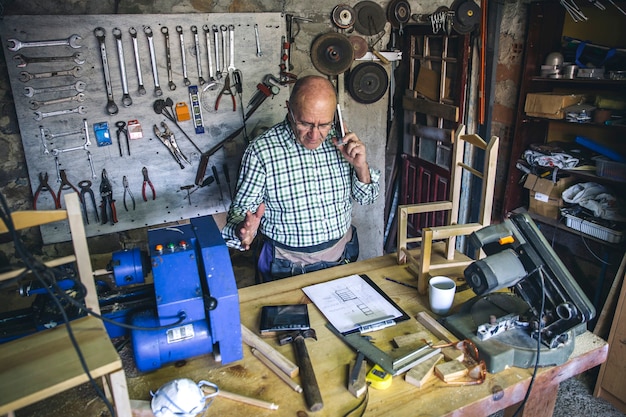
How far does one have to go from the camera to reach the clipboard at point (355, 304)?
158cm

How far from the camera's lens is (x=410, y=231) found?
4.28 meters

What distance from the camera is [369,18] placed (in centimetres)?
325

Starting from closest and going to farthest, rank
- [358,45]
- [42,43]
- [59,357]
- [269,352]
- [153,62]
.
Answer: [59,357]
[269,352]
[42,43]
[153,62]
[358,45]

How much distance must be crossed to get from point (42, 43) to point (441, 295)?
2481mm

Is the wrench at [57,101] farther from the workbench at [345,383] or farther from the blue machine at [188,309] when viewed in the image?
the workbench at [345,383]

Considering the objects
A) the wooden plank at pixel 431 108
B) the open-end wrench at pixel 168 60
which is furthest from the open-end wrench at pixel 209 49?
the wooden plank at pixel 431 108

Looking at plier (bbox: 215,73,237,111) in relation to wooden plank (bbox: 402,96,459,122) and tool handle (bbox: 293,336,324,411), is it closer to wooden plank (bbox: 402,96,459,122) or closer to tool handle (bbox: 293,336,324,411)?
wooden plank (bbox: 402,96,459,122)

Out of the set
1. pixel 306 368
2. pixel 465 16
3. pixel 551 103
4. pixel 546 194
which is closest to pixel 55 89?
pixel 306 368

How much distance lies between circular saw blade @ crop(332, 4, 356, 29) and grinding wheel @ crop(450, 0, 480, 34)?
0.77m

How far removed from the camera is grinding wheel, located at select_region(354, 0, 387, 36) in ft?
10.6

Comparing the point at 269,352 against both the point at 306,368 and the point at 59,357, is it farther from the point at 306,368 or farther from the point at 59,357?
the point at 59,357

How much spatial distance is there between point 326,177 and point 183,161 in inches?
46.4

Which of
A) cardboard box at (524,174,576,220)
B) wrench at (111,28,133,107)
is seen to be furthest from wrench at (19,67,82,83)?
cardboard box at (524,174,576,220)

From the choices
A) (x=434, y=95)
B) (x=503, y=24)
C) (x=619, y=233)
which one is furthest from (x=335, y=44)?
(x=619, y=233)
